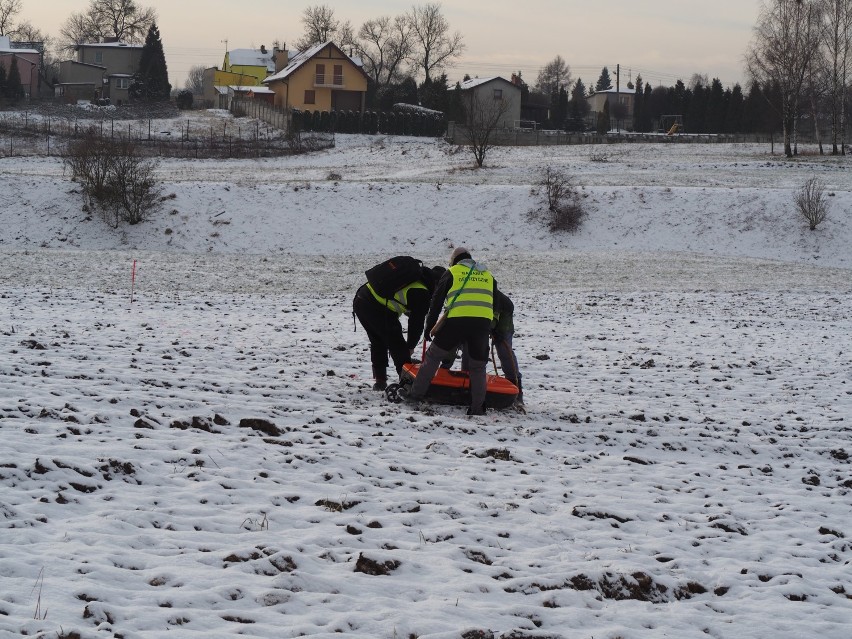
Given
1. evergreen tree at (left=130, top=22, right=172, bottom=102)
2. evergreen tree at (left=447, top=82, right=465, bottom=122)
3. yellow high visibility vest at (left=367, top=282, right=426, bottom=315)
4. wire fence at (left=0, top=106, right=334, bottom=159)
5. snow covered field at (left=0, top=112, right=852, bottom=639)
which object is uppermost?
evergreen tree at (left=130, top=22, right=172, bottom=102)

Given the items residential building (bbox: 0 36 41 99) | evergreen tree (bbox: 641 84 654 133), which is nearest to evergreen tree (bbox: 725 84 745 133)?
evergreen tree (bbox: 641 84 654 133)

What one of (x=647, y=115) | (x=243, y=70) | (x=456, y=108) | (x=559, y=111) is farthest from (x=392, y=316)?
(x=243, y=70)

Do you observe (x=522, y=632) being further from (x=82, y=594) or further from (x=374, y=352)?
(x=374, y=352)

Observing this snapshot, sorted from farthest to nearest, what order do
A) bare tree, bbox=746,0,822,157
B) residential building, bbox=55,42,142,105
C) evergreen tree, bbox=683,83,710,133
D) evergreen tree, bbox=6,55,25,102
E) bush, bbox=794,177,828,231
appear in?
residential building, bbox=55,42,142,105, evergreen tree, bbox=683,83,710,133, evergreen tree, bbox=6,55,25,102, bare tree, bbox=746,0,822,157, bush, bbox=794,177,828,231

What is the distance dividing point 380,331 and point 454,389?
1162 millimetres

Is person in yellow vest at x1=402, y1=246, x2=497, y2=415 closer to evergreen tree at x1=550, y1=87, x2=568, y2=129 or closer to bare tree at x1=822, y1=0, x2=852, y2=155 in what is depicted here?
bare tree at x1=822, y1=0, x2=852, y2=155

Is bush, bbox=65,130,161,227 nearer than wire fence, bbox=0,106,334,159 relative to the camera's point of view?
Yes

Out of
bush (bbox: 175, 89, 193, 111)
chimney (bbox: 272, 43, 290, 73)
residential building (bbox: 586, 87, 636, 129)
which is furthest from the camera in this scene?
residential building (bbox: 586, 87, 636, 129)

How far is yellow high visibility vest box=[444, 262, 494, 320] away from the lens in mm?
9648

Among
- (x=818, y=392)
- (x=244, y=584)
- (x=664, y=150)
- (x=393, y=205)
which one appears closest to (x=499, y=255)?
(x=393, y=205)

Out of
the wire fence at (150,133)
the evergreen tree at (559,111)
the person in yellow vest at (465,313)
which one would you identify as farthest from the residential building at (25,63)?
the person in yellow vest at (465,313)

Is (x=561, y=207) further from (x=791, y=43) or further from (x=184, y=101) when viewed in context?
(x=184, y=101)

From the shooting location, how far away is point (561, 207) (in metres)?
38.3

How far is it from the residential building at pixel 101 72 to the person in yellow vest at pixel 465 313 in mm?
92472
